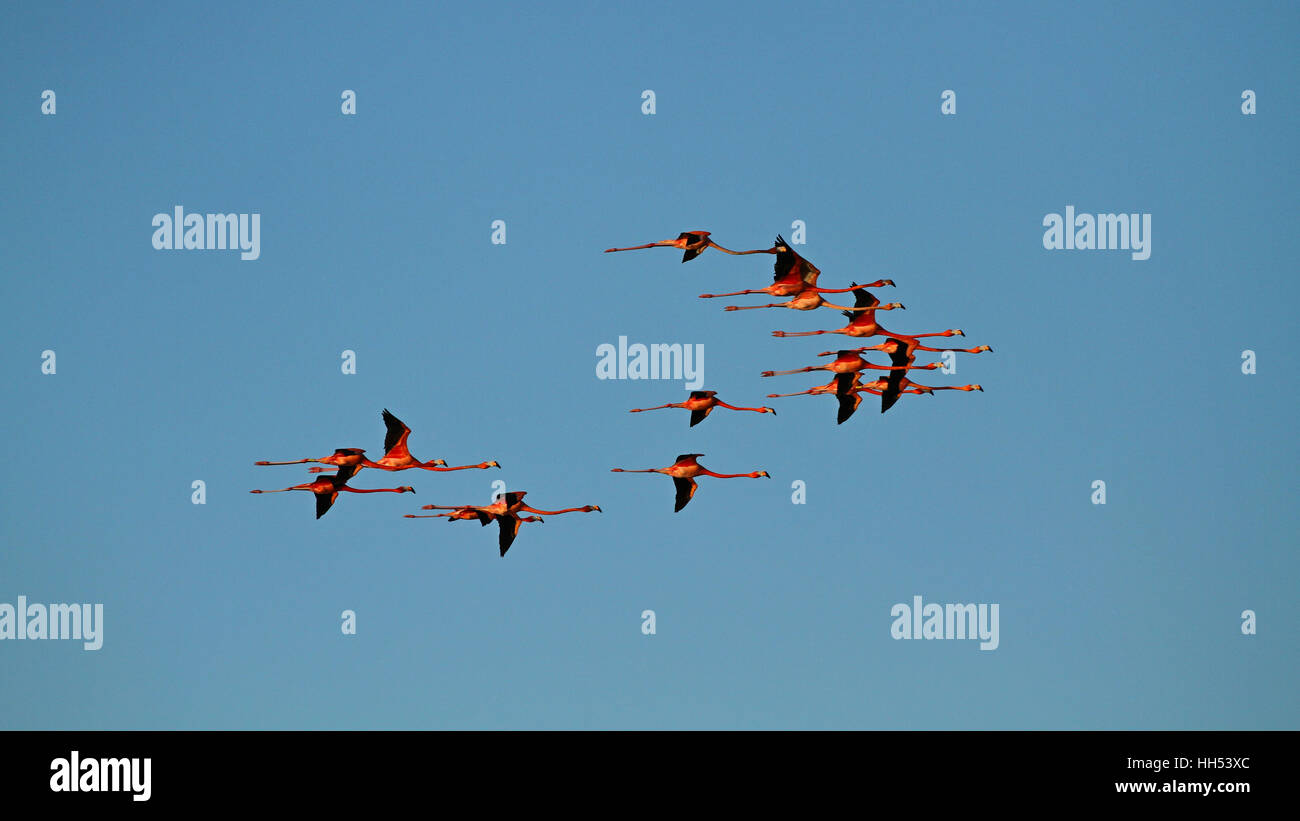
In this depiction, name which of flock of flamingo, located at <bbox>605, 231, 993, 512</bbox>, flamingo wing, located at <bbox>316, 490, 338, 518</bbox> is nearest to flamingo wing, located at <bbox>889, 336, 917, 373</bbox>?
flock of flamingo, located at <bbox>605, 231, 993, 512</bbox>

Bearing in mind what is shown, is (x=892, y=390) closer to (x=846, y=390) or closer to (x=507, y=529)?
(x=846, y=390)

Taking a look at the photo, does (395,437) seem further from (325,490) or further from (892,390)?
(892,390)

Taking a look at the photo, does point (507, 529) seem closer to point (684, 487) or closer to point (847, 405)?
Answer: point (684, 487)

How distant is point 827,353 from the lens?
188ft

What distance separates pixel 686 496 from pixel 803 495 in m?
→ 3.65

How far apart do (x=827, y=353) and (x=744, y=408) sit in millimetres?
2562

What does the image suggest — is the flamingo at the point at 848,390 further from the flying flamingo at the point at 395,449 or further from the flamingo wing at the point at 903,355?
the flying flamingo at the point at 395,449

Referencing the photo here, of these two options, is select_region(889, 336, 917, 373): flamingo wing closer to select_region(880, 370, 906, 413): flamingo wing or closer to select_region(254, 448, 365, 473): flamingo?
select_region(880, 370, 906, 413): flamingo wing

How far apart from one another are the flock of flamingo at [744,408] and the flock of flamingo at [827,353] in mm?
23

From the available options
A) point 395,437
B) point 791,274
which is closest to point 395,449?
point 395,437

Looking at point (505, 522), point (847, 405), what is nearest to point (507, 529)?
point (505, 522)

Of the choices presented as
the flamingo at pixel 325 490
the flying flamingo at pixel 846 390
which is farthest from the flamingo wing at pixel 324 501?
the flying flamingo at pixel 846 390
